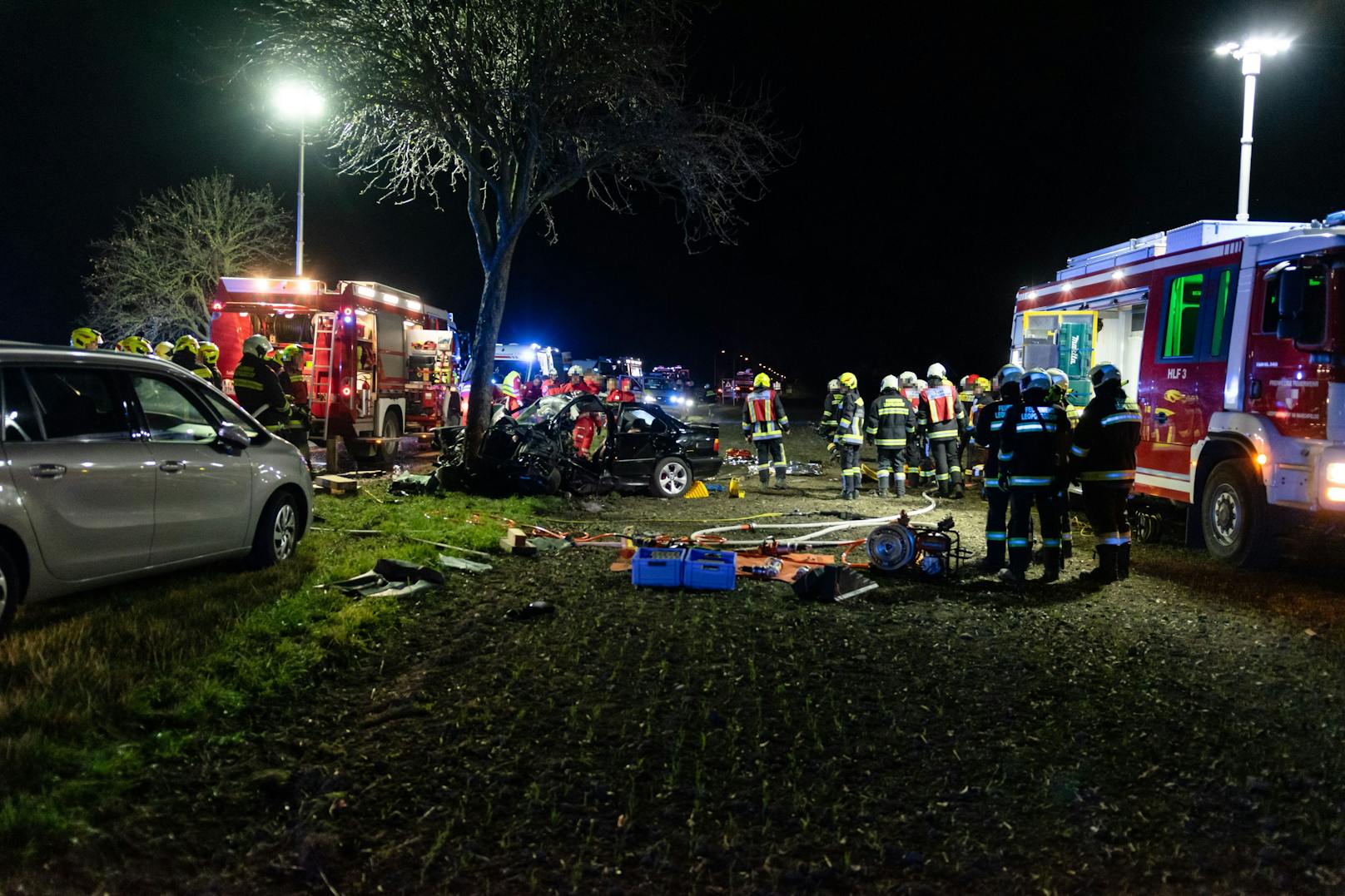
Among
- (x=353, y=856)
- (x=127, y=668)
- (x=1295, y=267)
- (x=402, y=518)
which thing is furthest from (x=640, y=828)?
(x=1295, y=267)

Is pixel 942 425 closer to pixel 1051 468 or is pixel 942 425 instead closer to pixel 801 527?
pixel 801 527

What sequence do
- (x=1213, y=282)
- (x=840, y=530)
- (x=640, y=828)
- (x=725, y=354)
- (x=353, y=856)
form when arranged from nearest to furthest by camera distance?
(x=353, y=856)
(x=640, y=828)
(x=1213, y=282)
(x=840, y=530)
(x=725, y=354)

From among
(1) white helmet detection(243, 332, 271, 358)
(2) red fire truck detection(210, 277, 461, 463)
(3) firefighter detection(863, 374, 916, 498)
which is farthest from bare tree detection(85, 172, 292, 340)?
(3) firefighter detection(863, 374, 916, 498)

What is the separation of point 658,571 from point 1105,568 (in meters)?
3.93

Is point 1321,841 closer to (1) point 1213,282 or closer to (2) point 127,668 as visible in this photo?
(2) point 127,668

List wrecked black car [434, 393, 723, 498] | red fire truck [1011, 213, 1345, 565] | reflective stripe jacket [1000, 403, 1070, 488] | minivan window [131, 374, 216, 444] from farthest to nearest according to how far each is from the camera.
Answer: wrecked black car [434, 393, 723, 498]
reflective stripe jacket [1000, 403, 1070, 488]
red fire truck [1011, 213, 1345, 565]
minivan window [131, 374, 216, 444]

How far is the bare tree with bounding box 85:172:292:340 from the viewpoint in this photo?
34.2m

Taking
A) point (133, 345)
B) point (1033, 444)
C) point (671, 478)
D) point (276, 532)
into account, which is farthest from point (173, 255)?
point (1033, 444)

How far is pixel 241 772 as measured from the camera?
3670 mm

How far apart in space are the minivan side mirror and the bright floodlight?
765 centimetres

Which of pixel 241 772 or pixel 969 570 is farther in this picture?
pixel 969 570

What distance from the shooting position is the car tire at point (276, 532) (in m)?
6.79

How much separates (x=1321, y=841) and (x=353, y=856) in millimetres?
3470

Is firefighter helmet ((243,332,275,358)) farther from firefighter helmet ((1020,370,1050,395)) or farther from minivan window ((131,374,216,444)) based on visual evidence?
firefighter helmet ((1020,370,1050,395))
